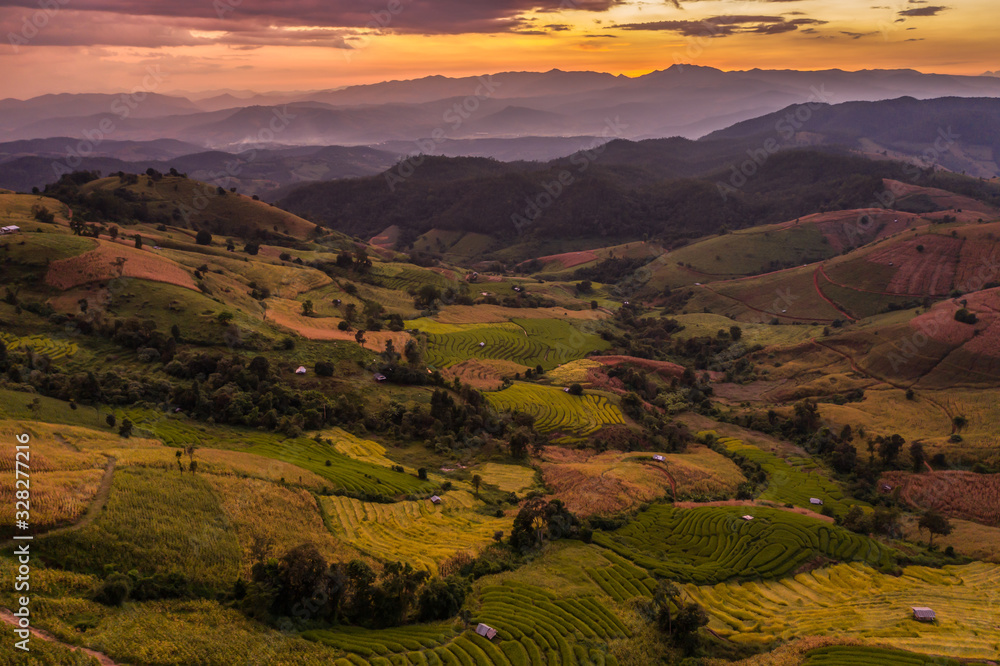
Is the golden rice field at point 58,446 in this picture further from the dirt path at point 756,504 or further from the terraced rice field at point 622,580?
the dirt path at point 756,504

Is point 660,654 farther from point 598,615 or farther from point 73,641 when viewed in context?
point 73,641

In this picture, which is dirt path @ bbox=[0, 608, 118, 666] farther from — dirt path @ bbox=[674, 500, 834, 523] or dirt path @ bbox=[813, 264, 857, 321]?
dirt path @ bbox=[813, 264, 857, 321]

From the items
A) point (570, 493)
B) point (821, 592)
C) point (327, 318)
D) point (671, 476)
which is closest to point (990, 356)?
point (671, 476)

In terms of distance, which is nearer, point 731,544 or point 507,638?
point 507,638

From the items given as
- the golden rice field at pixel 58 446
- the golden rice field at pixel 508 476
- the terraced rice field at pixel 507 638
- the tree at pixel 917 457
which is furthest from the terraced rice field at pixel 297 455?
the tree at pixel 917 457

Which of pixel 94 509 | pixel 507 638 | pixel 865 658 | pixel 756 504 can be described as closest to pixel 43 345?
pixel 94 509

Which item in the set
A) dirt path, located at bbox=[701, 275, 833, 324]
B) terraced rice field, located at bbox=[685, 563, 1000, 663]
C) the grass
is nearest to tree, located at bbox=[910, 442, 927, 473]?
terraced rice field, located at bbox=[685, 563, 1000, 663]

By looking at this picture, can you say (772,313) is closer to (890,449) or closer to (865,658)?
(890,449)
